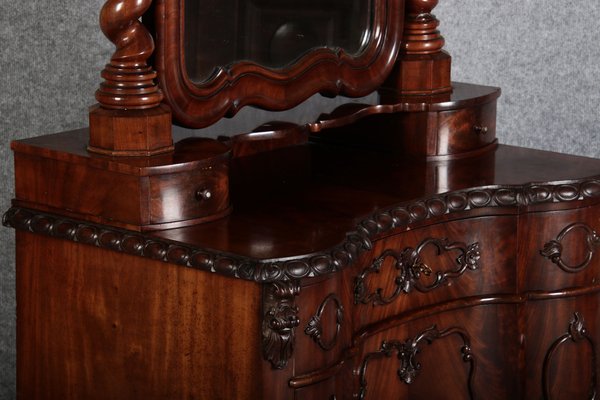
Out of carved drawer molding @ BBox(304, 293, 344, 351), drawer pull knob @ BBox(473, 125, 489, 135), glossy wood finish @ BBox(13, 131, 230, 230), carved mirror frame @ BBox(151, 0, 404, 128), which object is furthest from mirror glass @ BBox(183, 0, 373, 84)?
carved drawer molding @ BBox(304, 293, 344, 351)

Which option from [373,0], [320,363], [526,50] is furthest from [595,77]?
[320,363]

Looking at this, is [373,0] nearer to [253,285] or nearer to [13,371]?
[253,285]

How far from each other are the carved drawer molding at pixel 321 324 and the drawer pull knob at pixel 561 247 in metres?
0.44

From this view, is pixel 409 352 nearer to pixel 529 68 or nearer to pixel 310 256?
pixel 310 256

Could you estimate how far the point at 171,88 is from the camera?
5.35 ft

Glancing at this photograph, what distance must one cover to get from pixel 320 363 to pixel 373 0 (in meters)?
0.66

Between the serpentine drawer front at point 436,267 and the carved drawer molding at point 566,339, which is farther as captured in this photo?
the carved drawer molding at point 566,339

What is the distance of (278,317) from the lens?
148 centimetres

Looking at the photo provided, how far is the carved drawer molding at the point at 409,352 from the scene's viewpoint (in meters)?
1.77

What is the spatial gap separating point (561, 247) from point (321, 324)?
20.3 inches

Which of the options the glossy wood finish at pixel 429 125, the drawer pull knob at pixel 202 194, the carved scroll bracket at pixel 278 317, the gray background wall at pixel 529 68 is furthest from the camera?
the gray background wall at pixel 529 68

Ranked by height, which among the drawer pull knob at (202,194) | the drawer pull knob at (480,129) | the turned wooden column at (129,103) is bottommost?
the drawer pull knob at (202,194)

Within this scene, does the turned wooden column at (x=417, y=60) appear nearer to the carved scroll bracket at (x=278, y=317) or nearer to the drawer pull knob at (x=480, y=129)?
the drawer pull knob at (x=480, y=129)

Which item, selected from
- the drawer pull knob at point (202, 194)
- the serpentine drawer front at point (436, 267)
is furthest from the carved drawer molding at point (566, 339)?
the drawer pull knob at point (202, 194)
